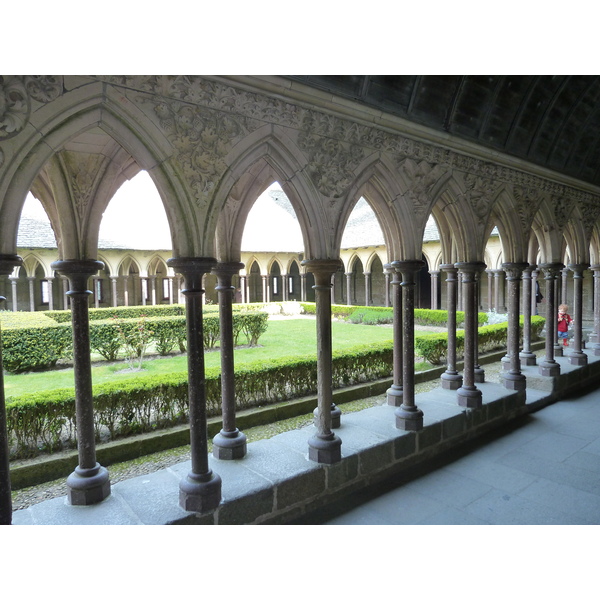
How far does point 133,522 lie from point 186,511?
Answer: 13.8 inches

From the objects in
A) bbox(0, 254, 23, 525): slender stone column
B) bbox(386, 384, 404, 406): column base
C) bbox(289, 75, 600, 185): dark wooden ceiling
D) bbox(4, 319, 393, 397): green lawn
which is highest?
bbox(289, 75, 600, 185): dark wooden ceiling

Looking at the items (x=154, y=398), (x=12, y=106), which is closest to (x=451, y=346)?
(x=154, y=398)

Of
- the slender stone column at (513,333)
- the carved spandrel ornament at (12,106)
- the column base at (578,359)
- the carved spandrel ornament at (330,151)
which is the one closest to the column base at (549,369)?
the slender stone column at (513,333)

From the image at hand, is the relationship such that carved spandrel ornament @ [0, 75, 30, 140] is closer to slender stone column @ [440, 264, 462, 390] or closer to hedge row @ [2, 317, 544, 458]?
hedge row @ [2, 317, 544, 458]

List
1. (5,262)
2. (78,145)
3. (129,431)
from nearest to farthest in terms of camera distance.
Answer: (5,262) < (78,145) < (129,431)

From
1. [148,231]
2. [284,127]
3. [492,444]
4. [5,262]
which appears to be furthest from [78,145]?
[148,231]

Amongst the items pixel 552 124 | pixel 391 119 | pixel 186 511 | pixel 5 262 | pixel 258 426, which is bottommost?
pixel 258 426

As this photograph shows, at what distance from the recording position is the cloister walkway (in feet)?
10.3

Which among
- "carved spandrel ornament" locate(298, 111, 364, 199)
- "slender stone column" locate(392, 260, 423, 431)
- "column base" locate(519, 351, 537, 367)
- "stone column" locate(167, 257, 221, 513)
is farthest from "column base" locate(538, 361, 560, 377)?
"stone column" locate(167, 257, 221, 513)

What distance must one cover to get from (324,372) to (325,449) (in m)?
0.66

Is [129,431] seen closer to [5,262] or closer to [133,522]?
[133,522]

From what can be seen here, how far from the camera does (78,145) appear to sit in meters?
3.40

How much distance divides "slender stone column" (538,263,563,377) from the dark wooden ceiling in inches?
59.8

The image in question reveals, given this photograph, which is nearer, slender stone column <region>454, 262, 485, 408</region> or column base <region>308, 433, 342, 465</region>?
column base <region>308, 433, 342, 465</region>
